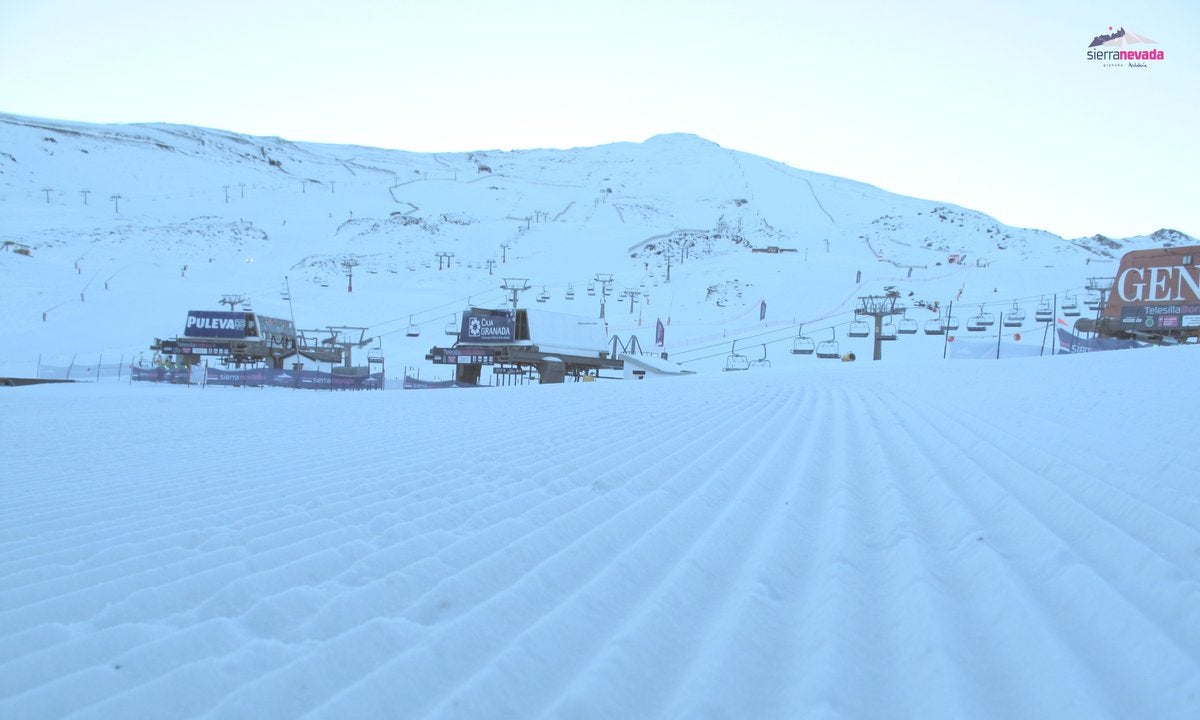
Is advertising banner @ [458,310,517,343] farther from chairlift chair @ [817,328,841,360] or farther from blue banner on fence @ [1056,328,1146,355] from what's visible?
blue banner on fence @ [1056,328,1146,355]

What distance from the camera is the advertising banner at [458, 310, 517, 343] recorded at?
3672cm

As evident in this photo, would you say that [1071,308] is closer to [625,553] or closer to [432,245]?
[625,553]

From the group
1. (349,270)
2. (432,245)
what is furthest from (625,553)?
(432,245)

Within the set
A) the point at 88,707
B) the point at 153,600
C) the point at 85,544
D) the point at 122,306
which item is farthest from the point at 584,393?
the point at 122,306

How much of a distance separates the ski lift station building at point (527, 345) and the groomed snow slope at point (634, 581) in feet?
90.5

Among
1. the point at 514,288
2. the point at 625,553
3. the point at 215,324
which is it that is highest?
the point at 514,288

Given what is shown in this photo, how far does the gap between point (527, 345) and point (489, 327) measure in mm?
2057

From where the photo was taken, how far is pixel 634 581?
12.6ft

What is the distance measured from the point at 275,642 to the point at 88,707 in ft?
2.15

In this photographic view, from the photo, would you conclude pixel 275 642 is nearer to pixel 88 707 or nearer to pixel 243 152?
pixel 88 707

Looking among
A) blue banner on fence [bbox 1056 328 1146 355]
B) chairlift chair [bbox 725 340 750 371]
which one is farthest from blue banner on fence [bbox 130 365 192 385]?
blue banner on fence [bbox 1056 328 1146 355]

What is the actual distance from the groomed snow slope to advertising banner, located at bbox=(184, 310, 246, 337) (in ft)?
117

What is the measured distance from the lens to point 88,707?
2764 mm

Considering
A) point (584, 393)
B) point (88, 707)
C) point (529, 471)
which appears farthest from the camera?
point (584, 393)
